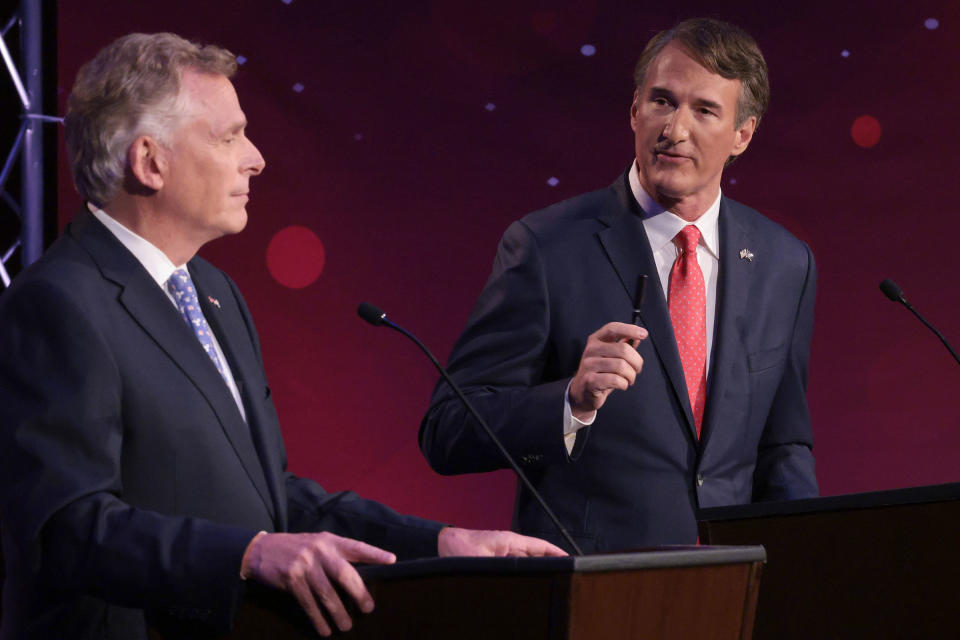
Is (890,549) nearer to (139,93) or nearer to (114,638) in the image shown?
(114,638)

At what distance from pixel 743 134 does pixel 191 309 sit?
1.36 metres

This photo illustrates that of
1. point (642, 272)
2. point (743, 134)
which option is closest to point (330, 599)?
point (642, 272)

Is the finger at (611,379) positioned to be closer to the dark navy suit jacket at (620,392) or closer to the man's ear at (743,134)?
the dark navy suit jacket at (620,392)

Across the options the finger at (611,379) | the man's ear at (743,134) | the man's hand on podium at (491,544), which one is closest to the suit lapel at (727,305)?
the man's ear at (743,134)

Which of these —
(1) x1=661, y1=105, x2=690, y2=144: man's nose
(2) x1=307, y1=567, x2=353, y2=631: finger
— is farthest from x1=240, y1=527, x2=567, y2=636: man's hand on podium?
(1) x1=661, y1=105, x2=690, y2=144: man's nose

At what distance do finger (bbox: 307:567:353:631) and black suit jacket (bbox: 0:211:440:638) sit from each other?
0.34 ft

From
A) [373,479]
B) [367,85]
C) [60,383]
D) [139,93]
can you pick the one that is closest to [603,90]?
[367,85]

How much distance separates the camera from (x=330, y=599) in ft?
4.37

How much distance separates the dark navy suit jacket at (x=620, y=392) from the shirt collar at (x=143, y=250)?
72 cm

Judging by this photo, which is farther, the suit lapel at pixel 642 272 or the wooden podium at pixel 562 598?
the suit lapel at pixel 642 272

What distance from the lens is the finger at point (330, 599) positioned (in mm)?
1332

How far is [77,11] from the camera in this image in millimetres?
3891

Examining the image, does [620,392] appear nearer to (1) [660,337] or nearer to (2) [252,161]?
(1) [660,337]

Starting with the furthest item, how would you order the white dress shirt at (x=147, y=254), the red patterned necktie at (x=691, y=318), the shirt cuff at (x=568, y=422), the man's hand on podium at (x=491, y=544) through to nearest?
the red patterned necktie at (x=691, y=318) → the shirt cuff at (x=568, y=422) → the white dress shirt at (x=147, y=254) → the man's hand on podium at (x=491, y=544)
